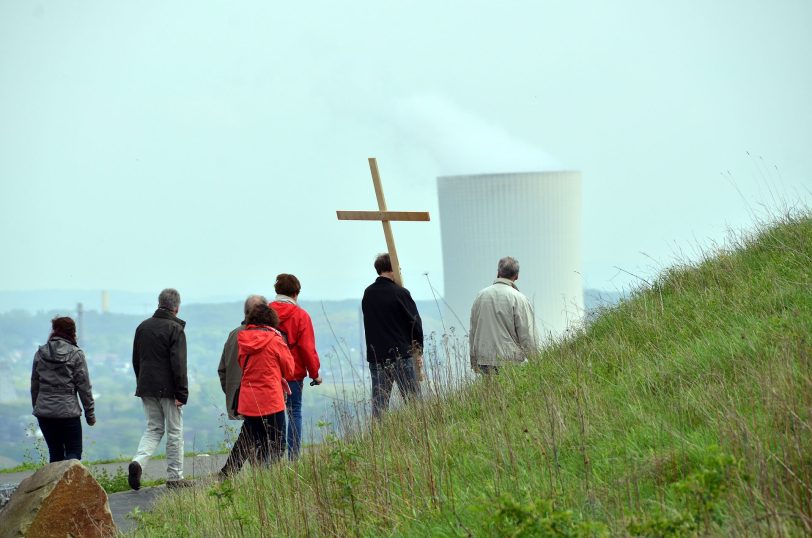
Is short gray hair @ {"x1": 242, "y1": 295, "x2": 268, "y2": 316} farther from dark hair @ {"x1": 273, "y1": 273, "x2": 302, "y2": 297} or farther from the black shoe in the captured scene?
the black shoe

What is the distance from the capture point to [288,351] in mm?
6852

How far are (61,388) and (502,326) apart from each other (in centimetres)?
336

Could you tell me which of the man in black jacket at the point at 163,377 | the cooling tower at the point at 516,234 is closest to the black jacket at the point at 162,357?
the man in black jacket at the point at 163,377

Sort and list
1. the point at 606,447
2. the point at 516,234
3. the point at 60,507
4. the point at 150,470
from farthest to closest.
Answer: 1. the point at 516,234
2. the point at 150,470
3. the point at 60,507
4. the point at 606,447

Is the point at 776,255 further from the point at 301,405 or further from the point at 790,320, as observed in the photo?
the point at 301,405

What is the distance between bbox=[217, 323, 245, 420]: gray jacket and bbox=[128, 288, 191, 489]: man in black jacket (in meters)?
0.44

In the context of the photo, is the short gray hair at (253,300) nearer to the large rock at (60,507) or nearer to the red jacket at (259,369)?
the red jacket at (259,369)

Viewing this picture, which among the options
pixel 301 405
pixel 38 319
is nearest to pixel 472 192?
pixel 301 405

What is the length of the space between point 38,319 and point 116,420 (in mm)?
51762

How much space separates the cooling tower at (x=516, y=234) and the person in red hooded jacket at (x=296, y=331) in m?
16.5

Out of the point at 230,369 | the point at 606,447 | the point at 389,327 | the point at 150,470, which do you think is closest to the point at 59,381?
the point at 230,369

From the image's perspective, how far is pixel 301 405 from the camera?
7680 mm

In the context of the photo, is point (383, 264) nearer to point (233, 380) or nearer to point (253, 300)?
point (253, 300)

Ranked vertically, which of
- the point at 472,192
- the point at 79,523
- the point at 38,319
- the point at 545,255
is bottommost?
the point at 79,523
